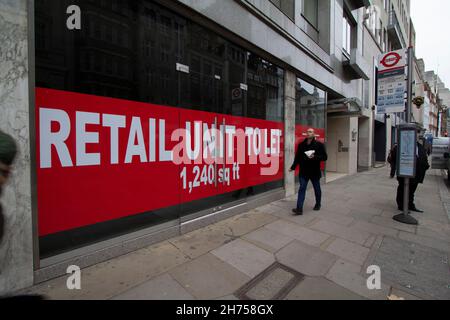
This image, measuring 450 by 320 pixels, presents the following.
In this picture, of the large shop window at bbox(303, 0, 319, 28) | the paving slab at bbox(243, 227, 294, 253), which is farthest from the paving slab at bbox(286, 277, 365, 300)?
the large shop window at bbox(303, 0, 319, 28)

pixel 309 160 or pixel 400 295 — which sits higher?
pixel 309 160

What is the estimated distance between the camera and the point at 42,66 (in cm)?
268

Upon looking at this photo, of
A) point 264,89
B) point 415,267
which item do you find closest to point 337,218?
point 415,267

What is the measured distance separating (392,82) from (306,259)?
442 centimetres

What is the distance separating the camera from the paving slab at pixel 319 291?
2.44 metres

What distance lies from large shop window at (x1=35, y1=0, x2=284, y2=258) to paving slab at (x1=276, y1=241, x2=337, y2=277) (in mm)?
1825

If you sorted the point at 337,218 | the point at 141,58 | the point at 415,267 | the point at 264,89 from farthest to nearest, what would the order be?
1. the point at 264,89
2. the point at 337,218
3. the point at 141,58
4. the point at 415,267

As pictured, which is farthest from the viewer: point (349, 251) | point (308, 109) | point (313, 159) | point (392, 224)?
point (308, 109)

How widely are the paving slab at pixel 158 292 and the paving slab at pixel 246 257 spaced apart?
0.79 m

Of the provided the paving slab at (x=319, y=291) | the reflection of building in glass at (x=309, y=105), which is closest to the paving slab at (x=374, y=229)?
the paving slab at (x=319, y=291)

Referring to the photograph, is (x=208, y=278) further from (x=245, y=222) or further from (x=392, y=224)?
(x=392, y=224)

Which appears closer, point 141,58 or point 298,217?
point 141,58

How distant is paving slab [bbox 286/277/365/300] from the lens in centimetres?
244

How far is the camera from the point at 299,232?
421 centimetres
